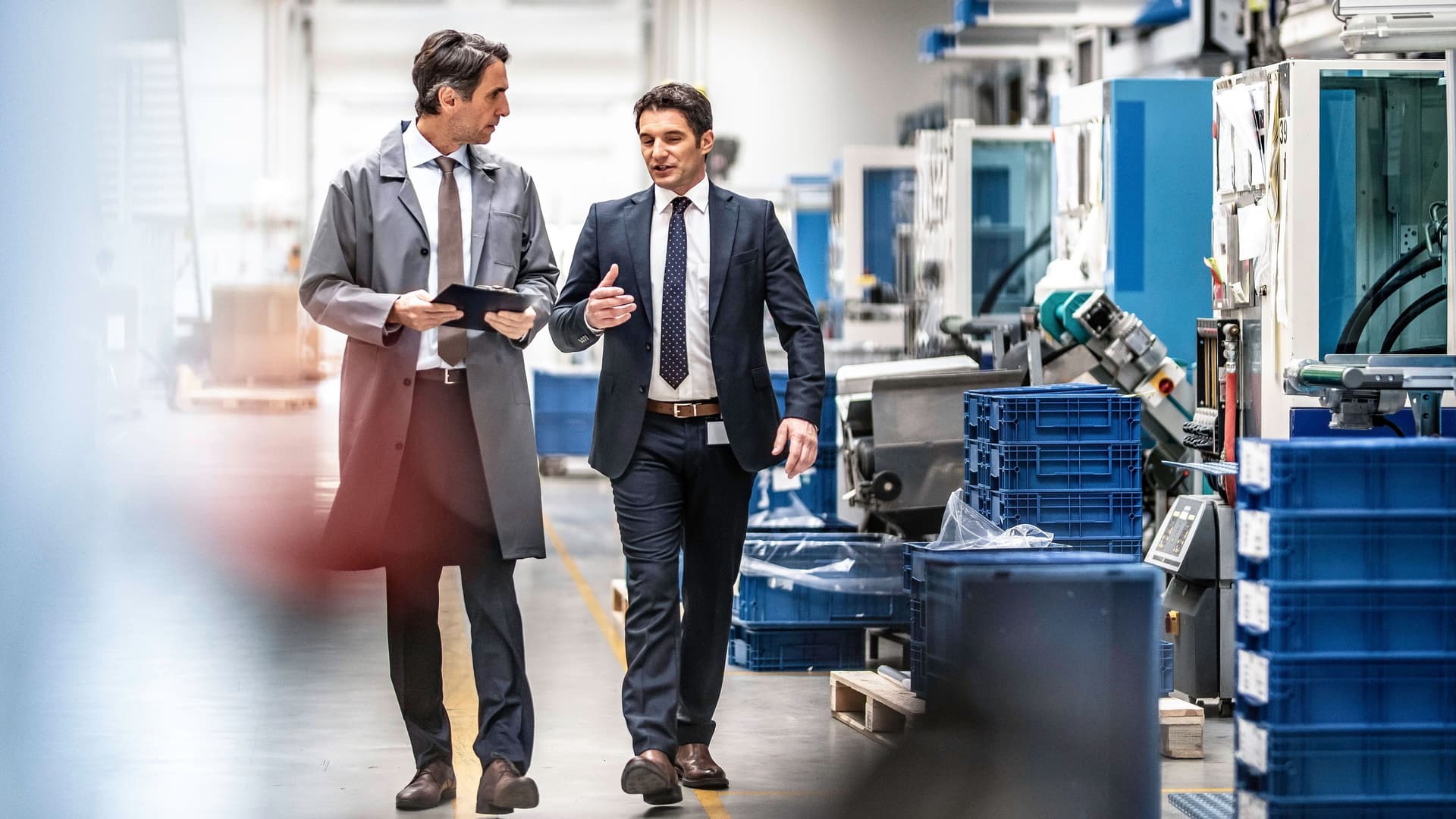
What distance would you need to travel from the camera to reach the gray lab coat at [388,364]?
4.12m

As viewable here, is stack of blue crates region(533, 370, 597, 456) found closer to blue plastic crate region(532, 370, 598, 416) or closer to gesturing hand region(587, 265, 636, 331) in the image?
blue plastic crate region(532, 370, 598, 416)

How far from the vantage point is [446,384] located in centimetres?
416

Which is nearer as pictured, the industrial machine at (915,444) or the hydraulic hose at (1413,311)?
the hydraulic hose at (1413,311)

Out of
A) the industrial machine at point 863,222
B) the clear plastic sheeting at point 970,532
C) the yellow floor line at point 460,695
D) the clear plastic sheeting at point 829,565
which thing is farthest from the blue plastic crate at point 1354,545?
the industrial machine at point 863,222

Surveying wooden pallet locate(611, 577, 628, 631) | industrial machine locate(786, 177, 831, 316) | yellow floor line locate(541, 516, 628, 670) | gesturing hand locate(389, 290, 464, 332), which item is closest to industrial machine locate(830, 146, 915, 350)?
industrial machine locate(786, 177, 831, 316)

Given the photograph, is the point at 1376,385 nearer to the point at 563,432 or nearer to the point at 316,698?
the point at 316,698

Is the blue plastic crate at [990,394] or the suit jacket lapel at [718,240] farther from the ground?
the suit jacket lapel at [718,240]

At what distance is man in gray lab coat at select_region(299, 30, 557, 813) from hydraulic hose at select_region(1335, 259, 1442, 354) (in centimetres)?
294

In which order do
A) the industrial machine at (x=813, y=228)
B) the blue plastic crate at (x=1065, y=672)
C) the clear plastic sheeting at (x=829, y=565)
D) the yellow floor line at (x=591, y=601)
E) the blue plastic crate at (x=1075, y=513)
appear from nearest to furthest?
the blue plastic crate at (x=1065, y=672)
the blue plastic crate at (x=1075, y=513)
the clear plastic sheeting at (x=829, y=565)
the yellow floor line at (x=591, y=601)
the industrial machine at (x=813, y=228)

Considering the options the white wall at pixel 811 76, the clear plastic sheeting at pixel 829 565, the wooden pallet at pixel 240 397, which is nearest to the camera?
the clear plastic sheeting at pixel 829 565

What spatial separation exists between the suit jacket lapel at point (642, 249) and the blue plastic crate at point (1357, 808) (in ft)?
6.29

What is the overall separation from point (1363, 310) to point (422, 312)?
3.30 meters

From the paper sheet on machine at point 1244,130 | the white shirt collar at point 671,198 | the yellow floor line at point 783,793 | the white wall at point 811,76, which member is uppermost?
the white wall at point 811,76

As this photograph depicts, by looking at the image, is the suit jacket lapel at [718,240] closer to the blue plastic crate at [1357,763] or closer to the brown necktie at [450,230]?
the brown necktie at [450,230]
